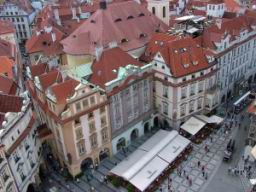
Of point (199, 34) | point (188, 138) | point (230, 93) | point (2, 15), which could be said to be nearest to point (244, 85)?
point (230, 93)

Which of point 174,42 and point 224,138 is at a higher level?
point 174,42

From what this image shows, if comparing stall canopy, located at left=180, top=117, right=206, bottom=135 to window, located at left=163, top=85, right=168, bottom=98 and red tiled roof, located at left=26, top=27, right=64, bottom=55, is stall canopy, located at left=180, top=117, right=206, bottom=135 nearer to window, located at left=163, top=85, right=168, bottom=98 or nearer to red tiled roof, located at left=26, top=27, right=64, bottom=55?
window, located at left=163, top=85, right=168, bottom=98

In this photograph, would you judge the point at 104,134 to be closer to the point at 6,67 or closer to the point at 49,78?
the point at 49,78

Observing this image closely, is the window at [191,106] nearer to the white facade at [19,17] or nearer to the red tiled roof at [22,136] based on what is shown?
the red tiled roof at [22,136]

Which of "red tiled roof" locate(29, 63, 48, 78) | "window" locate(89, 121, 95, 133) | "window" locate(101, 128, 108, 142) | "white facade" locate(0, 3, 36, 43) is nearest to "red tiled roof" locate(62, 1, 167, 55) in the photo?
"red tiled roof" locate(29, 63, 48, 78)

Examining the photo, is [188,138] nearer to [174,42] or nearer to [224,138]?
[224,138]

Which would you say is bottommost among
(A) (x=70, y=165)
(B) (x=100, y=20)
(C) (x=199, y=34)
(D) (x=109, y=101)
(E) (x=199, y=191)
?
(E) (x=199, y=191)

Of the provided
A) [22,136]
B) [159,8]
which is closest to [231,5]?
[159,8]

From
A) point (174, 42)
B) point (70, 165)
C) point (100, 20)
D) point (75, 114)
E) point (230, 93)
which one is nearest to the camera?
point (75, 114)
